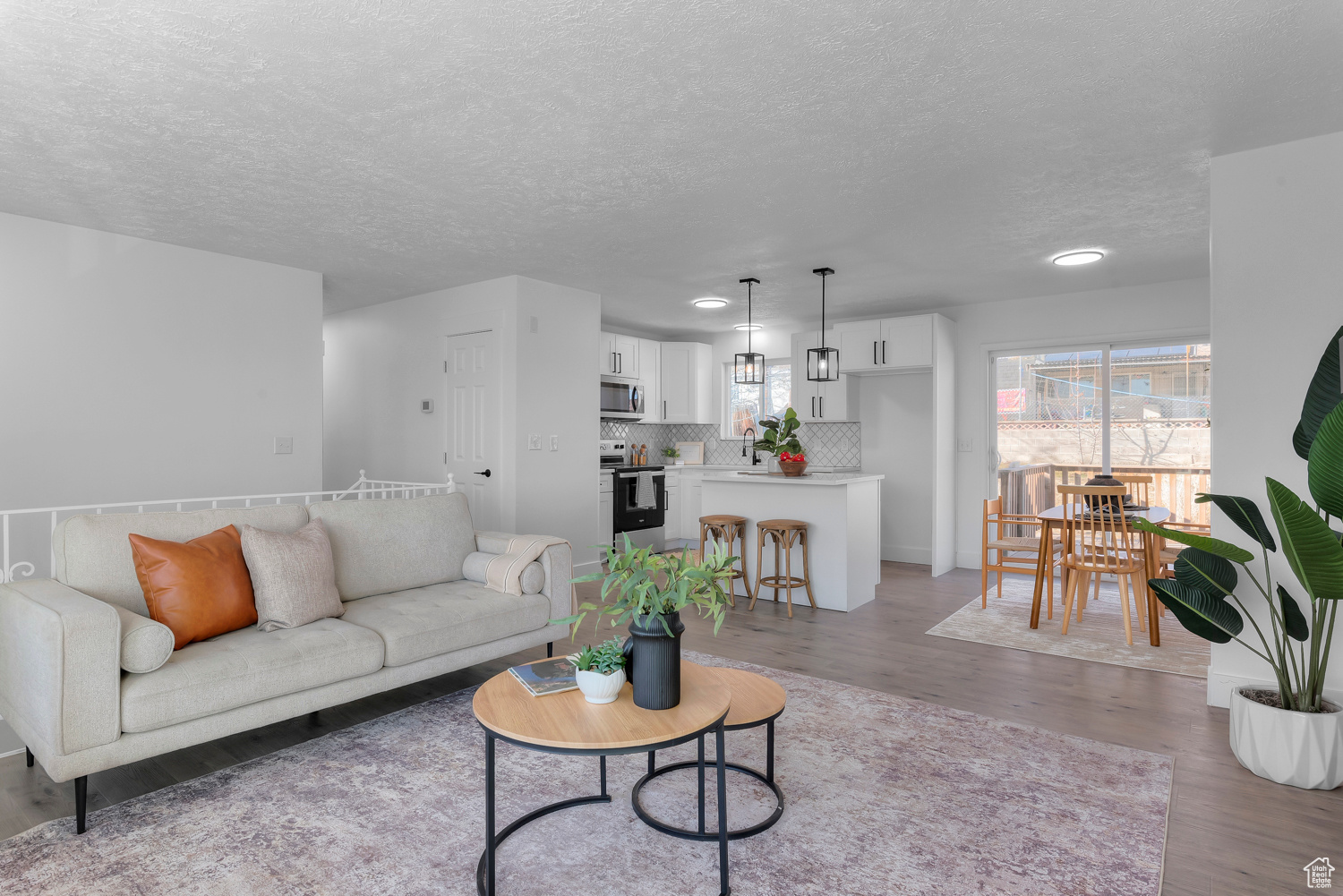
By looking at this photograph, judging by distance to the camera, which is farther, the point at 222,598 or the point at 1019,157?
the point at 1019,157

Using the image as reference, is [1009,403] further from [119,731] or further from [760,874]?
[119,731]

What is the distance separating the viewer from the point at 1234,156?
3.12 metres

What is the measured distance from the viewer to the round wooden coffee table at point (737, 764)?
2.09 m

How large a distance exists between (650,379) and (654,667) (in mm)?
6126

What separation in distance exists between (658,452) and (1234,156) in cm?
620

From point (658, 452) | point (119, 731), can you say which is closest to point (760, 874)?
point (119, 731)

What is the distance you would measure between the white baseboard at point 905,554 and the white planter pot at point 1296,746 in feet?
14.0

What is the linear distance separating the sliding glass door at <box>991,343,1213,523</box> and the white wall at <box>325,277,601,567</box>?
371 centimetres

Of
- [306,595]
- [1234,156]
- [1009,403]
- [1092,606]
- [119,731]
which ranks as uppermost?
[1234,156]

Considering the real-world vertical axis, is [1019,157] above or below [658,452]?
above

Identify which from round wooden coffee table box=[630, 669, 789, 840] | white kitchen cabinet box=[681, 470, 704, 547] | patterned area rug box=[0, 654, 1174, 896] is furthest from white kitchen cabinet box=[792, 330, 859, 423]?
round wooden coffee table box=[630, 669, 789, 840]

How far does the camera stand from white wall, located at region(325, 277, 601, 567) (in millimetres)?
5543

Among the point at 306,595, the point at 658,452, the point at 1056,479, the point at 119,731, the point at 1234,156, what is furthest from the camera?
the point at 658,452

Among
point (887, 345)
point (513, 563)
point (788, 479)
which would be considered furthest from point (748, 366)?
point (513, 563)
